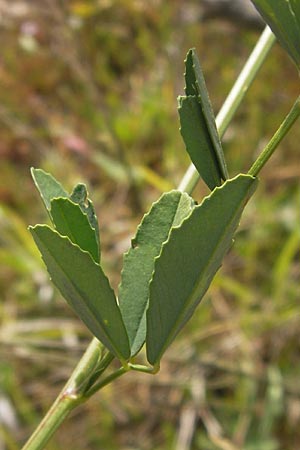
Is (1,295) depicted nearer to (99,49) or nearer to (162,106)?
(162,106)

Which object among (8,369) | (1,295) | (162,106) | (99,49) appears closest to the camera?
(8,369)

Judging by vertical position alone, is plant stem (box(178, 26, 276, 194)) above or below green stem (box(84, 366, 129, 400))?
above

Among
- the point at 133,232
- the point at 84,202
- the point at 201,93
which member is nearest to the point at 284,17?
the point at 201,93

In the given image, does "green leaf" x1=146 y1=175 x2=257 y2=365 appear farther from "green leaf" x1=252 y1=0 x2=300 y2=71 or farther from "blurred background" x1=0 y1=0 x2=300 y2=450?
"blurred background" x1=0 y1=0 x2=300 y2=450

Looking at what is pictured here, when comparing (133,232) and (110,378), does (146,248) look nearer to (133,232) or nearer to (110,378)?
(110,378)

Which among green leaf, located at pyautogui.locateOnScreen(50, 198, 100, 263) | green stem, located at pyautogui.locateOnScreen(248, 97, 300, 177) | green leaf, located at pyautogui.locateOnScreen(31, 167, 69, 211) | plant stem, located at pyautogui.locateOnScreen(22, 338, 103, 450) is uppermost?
green leaf, located at pyautogui.locateOnScreen(31, 167, 69, 211)

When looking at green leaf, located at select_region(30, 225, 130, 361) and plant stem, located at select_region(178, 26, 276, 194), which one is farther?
plant stem, located at select_region(178, 26, 276, 194)

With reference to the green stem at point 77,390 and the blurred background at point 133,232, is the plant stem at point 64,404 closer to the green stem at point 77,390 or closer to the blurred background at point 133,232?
the green stem at point 77,390

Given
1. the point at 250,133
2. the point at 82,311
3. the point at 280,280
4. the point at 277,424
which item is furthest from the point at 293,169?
the point at 82,311

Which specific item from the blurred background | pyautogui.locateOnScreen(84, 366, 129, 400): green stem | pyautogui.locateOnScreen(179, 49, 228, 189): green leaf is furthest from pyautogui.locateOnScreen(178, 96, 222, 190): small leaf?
the blurred background
